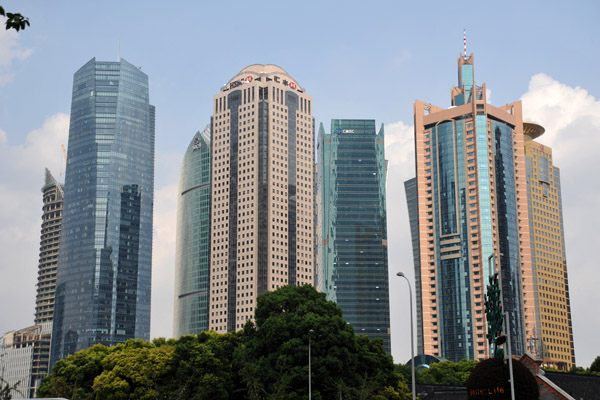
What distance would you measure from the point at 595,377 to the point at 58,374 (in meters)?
57.5

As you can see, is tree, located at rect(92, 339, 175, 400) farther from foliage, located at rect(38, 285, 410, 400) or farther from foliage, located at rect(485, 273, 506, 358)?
foliage, located at rect(485, 273, 506, 358)

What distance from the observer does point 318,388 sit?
69.4 metres

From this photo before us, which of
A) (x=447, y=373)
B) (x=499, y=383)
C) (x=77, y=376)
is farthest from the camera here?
(x=447, y=373)

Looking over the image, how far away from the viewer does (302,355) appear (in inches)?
2731

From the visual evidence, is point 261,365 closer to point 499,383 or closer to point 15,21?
point 499,383

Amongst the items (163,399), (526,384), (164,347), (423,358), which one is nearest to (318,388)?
(163,399)

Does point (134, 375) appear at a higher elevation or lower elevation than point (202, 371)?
lower

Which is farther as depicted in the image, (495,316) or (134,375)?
(134,375)

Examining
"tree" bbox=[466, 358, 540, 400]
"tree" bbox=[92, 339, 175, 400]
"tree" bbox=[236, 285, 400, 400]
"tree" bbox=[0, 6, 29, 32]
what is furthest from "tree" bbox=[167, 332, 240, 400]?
"tree" bbox=[0, 6, 29, 32]

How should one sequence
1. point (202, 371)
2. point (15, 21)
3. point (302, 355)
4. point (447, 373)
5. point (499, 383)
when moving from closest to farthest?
1. point (15, 21)
2. point (499, 383)
3. point (302, 355)
4. point (202, 371)
5. point (447, 373)

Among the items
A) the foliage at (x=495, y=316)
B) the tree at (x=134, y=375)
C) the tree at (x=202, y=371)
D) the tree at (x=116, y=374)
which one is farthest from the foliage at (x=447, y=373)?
the foliage at (x=495, y=316)

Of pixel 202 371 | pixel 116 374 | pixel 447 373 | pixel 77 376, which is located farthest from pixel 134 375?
pixel 447 373

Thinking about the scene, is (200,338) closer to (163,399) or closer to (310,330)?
(163,399)

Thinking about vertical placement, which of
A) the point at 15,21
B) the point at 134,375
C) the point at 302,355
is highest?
the point at 15,21
